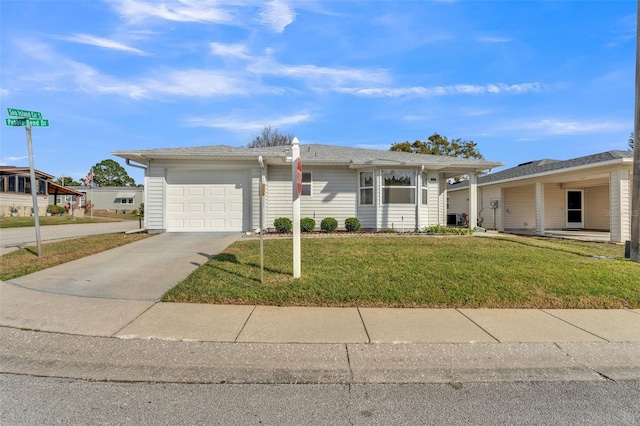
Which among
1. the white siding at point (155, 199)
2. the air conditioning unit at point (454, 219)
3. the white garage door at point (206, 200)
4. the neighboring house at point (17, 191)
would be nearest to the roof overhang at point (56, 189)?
the neighboring house at point (17, 191)

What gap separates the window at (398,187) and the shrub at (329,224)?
2225 mm

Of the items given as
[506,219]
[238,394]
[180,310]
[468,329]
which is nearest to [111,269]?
[180,310]

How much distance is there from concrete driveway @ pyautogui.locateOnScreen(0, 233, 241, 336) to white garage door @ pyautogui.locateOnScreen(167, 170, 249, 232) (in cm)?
358

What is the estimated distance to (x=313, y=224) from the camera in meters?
13.0

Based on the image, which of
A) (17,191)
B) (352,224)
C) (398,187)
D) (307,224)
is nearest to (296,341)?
(307,224)

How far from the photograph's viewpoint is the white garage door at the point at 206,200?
12953 millimetres

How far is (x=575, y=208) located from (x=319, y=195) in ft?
49.2

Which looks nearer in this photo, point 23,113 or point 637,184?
point 23,113

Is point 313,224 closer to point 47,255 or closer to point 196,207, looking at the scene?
point 196,207

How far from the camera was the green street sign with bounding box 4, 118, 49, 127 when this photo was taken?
310 inches

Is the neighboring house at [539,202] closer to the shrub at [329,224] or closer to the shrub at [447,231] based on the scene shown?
the shrub at [447,231]

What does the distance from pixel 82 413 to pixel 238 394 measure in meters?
1.16

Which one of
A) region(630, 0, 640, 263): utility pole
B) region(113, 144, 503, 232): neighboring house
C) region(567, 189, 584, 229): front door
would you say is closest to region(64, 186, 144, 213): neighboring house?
region(113, 144, 503, 232): neighboring house

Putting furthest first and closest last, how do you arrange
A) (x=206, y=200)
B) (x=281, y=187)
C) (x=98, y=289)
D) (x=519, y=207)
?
(x=519, y=207) < (x=281, y=187) < (x=206, y=200) < (x=98, y=289)
